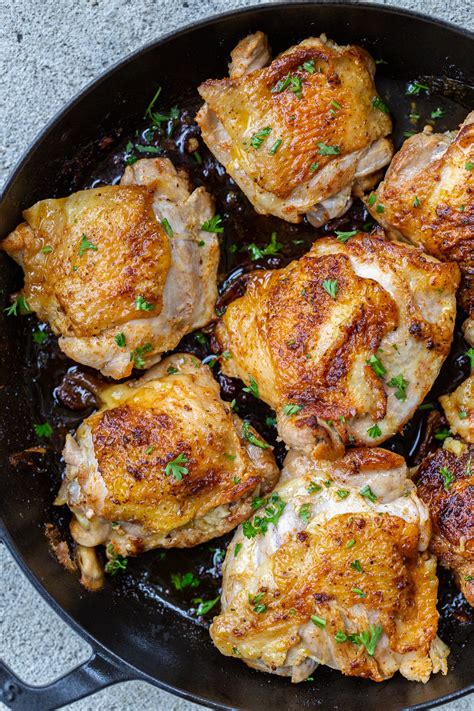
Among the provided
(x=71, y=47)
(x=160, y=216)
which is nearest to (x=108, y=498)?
(x=160, y=216)

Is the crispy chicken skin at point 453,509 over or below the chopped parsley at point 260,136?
below

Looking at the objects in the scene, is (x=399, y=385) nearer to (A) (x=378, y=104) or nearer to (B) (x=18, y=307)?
(A) (x=378, y=104)

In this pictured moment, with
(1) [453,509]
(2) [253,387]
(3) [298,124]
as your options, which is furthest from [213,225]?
(1) [453,509]

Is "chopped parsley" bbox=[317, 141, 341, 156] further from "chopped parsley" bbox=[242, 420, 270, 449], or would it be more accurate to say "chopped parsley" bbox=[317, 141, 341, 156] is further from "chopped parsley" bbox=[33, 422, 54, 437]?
"chopped parsley" bbox=[33, 422, 54, 437]

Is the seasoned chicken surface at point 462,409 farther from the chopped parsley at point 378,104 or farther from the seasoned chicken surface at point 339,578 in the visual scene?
the chopped parsley at point 378,104

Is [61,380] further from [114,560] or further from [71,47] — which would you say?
[71,47]

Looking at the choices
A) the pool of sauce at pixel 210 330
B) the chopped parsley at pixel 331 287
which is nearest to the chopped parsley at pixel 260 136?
the pool of sauce at pixel 210 330
